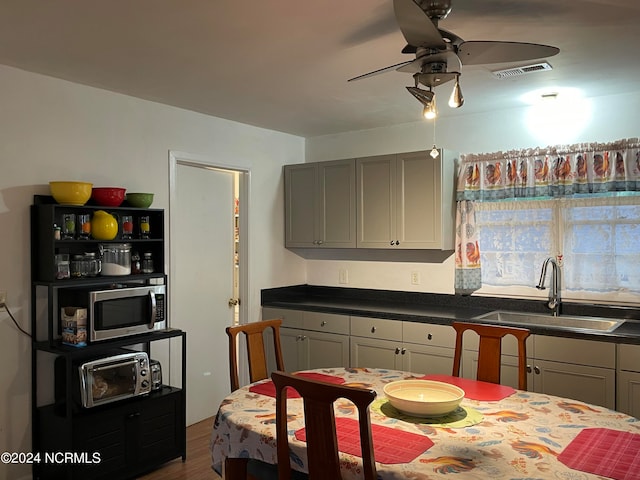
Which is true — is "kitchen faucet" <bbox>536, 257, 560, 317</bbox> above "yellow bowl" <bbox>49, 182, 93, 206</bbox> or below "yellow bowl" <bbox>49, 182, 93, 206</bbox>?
below

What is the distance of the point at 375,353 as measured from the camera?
404cm

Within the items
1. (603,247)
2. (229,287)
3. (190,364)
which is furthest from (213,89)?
(603,247)

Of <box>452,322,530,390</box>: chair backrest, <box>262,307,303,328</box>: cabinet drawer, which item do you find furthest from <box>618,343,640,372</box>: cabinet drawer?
<box>262,307,303,328</box>: cabinet drawer

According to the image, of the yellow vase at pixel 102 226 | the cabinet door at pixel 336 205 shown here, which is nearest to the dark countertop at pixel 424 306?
the cabinet door at pixel 336 205

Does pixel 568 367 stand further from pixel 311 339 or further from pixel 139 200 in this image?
pixel 139 200

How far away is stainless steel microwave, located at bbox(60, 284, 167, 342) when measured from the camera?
10.1 ft

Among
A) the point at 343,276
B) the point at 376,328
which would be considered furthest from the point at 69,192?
the point at 343,276

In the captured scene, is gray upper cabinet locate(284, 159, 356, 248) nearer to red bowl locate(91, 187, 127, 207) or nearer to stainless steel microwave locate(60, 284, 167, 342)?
stainless steel microwave locate(60, 284, 167, 342)

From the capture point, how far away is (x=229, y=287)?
4.53 metres

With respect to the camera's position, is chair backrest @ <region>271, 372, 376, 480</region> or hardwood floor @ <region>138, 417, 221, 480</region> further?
hardwood floor @ <region>138, 417, 221, 480</region>

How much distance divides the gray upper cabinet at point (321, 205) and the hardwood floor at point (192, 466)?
72.7 inches


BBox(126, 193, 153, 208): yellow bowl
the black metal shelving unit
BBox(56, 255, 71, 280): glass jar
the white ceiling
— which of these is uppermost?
the white ceiling

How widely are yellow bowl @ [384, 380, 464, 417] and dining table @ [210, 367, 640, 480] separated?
34 mm

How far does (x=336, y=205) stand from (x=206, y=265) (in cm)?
120
